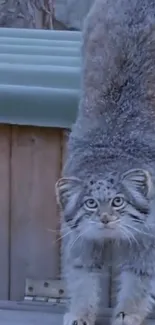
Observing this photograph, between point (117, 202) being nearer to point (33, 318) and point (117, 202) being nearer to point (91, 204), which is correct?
point (91, 204)

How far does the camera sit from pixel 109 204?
92.5 inches

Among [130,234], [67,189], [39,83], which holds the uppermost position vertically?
[39,83]

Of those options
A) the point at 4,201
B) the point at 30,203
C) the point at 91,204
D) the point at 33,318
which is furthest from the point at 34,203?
the point at 91,204

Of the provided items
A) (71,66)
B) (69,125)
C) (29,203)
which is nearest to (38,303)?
(29,203)

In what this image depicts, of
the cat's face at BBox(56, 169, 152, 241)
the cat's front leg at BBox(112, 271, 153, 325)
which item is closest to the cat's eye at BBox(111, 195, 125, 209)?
the cat's face at BBox(56, 169, 152, 241)

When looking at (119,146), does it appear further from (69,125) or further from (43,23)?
(43,23)

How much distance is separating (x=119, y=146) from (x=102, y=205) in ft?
1.24

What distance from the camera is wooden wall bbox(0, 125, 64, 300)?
3.20 m

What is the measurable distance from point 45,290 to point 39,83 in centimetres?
81

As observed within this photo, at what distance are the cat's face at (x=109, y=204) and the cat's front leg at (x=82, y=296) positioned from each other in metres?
0.20

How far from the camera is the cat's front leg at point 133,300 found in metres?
2.56

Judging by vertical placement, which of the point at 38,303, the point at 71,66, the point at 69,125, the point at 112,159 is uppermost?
the point at 71,66

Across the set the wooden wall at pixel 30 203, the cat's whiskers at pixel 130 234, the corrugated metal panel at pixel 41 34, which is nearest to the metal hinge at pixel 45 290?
the wooden wall at pixel 30 203

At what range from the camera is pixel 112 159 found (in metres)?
2.60
